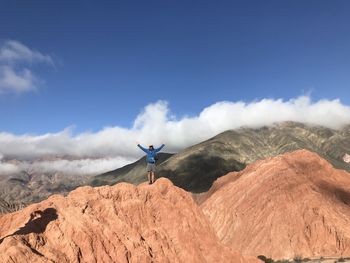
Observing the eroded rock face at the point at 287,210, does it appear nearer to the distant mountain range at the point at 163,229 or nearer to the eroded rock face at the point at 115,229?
the distant mountain range at the point at 163,229

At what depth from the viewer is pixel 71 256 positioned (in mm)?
41094

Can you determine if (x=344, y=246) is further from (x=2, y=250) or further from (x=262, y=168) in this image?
(x=2, y=250)

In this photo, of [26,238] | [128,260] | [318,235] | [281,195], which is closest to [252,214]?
[281,195]

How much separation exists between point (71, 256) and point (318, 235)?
57.0 metres

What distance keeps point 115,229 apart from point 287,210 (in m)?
52.8

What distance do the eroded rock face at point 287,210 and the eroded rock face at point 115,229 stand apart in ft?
94.6

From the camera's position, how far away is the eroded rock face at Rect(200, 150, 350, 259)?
8488cm

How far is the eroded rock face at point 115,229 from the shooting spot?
40.7 metres

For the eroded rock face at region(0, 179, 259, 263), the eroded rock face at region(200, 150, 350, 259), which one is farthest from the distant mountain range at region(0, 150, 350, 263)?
the eroded rock face at region(200, 150, 350, 259)

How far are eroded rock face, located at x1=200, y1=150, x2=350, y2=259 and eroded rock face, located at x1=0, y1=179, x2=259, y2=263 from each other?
28839 mm

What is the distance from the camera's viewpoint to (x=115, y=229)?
46688 mm

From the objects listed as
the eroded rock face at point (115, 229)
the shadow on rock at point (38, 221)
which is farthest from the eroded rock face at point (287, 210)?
the shadow on rock at point (38, 221)

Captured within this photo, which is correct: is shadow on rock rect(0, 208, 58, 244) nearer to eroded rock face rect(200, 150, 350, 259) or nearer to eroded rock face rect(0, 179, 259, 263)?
eroded rock face rect(0, 179, 259, 263)

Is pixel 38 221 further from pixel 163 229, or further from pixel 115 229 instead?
pixel 163 229
